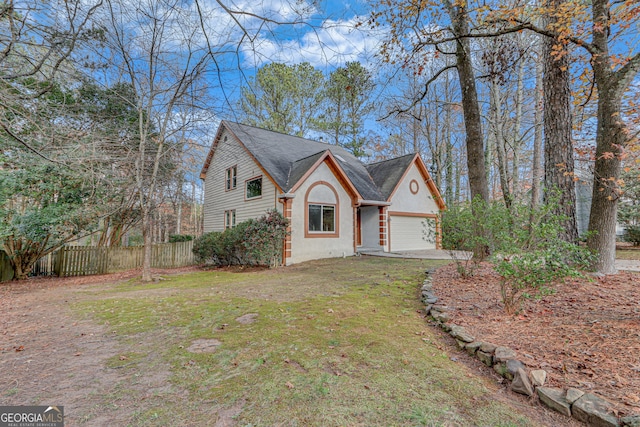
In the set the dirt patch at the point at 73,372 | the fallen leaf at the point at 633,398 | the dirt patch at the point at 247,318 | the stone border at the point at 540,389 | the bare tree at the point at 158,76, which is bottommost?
the dirt patch at the point at 73,372

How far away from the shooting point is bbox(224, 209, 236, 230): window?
1495cm

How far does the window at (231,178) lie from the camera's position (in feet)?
49.5

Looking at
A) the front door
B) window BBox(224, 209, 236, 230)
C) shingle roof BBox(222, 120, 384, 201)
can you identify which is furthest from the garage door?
window BBox(224, 209, 236, 230)

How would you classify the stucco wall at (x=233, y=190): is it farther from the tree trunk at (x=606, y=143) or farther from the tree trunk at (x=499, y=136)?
the tree trunk at (x=499, y=136)

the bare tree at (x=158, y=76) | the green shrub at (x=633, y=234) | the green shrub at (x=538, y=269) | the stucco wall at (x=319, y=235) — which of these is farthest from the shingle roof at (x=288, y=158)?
the green shrub at (x=633, y=234)

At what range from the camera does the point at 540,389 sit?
7.47 feet

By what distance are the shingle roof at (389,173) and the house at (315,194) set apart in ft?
0.17

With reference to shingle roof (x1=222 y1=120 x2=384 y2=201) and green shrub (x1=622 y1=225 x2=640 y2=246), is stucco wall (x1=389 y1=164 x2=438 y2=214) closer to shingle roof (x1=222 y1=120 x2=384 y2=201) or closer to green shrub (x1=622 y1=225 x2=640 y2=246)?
Answer: shingle roof (x1=222 y1=120 x2=384 y2=201)

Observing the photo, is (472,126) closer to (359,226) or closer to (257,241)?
(359,226)

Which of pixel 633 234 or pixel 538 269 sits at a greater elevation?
pixel 633 234

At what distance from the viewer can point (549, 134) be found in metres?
6.13

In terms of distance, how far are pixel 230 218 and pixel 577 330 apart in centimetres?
1448

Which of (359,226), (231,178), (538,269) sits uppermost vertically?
(231,178)

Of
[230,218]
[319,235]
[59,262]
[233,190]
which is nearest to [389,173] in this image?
[319,235]
